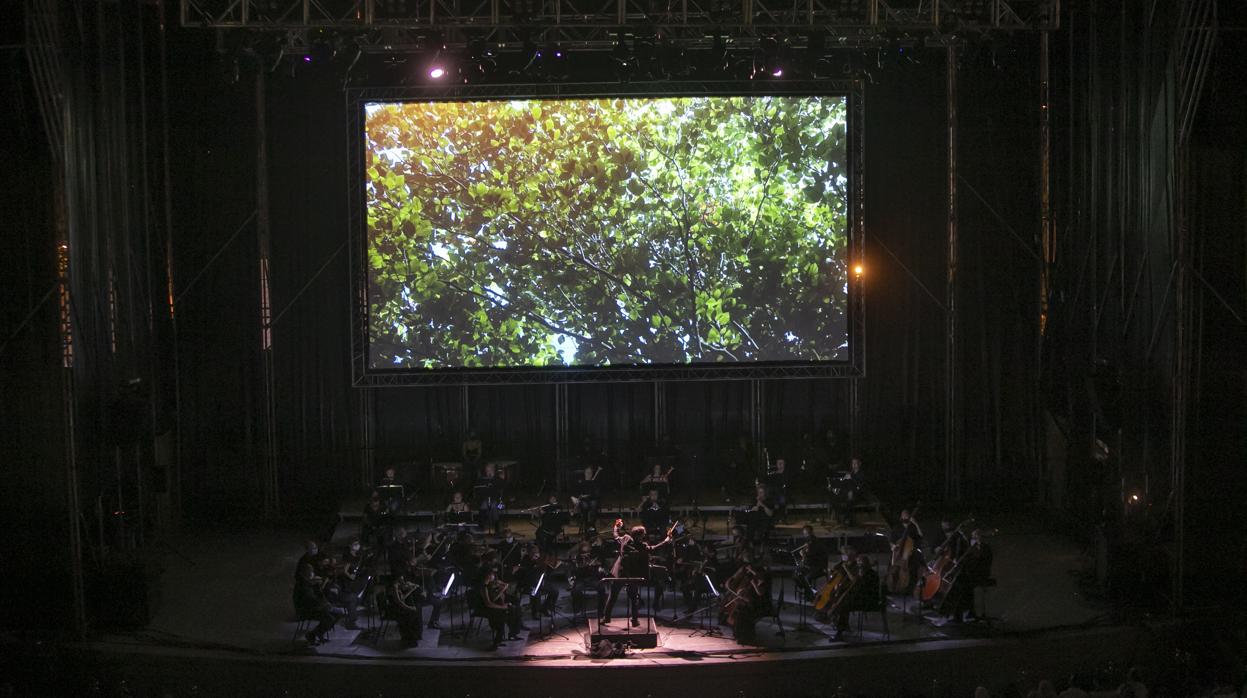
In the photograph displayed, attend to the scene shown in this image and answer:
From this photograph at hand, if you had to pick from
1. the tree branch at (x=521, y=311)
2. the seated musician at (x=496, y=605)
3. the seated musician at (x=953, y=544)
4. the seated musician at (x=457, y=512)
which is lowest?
the seated musician at (x=496, y=605)

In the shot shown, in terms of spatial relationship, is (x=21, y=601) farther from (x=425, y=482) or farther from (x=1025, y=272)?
(x=1025, y=272)

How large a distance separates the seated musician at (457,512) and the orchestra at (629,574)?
318 millimetres

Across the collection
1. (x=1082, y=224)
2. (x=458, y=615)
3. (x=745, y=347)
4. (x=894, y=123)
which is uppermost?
(x=894, y=123)

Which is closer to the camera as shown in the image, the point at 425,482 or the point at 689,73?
the point at 689,73

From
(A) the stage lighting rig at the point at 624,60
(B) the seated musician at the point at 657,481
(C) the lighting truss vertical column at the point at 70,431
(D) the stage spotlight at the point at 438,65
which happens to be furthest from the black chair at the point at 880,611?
(D) the stage spotlight at the point at 438,65

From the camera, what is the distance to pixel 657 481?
16.7m

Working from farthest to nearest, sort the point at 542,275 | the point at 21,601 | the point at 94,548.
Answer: the point at 542,275
the point at 94,548
the point at 21,601

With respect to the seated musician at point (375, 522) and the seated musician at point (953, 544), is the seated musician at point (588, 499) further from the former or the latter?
the seated musician at point (953, 544)

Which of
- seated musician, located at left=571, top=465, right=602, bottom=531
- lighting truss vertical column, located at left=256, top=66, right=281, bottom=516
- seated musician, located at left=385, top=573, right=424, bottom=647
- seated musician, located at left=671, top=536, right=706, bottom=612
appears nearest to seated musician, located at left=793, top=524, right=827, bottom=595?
seated musician, located at left=671, top=536, right=706, bottom=612

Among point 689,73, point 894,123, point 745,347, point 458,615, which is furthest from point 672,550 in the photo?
point 894,123

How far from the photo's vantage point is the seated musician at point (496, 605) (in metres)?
13.5

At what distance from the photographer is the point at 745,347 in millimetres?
18656

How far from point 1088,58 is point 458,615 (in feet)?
34.5

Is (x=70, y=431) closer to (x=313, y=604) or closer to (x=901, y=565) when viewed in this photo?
(x=313, y=604)
